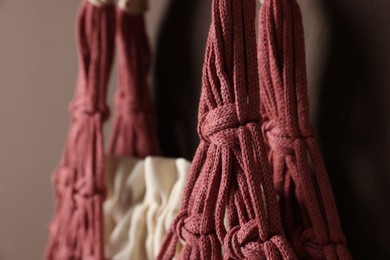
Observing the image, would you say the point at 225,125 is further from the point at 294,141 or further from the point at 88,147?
the point at 88,147

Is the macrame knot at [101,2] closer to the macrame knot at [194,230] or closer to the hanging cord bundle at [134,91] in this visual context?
the hanging cord bundle at [134,91]

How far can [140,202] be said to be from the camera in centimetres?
56

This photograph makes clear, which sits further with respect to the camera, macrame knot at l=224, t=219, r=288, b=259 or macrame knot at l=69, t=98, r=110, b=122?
macrame knot at l=69, t=98, r=110, b=122

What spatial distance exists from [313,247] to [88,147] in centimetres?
28

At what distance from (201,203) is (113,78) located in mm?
331

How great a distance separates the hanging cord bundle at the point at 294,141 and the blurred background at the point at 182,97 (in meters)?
0.05

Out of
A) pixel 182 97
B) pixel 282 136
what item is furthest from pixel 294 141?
pixel 182 97

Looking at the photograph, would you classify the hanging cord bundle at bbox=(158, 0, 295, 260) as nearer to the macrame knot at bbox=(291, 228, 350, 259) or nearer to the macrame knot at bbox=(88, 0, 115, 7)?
the macrame knot at bbox=(291, 228, 350, 259)

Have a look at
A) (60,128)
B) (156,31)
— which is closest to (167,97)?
(156,31)

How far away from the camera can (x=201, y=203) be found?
0.39 meters

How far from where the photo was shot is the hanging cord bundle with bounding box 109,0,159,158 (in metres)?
0.58

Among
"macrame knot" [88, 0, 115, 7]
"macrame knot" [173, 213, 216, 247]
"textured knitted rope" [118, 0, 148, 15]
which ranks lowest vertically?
"macrame knot" [173, 213, 216, 247]

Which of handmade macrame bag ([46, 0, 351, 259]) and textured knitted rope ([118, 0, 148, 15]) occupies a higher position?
textured knitted rope ([118, 0, 148, 15])

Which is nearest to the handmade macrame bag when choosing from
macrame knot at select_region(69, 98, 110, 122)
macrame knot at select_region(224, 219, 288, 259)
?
macrame knot at select_region(224, 219, 288, 259)
